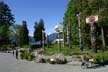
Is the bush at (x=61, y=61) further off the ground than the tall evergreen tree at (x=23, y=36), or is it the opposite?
the tall evergreen tree at (x=23, y=36)

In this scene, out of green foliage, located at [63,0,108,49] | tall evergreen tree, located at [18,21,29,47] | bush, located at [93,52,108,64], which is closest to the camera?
bush, located at [93,52,108,64]

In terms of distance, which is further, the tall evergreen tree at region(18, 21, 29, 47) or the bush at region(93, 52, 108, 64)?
the tall evergreen tree at region(18, 21, 29, 47)

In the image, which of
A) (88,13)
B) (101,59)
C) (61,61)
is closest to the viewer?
(101,59)

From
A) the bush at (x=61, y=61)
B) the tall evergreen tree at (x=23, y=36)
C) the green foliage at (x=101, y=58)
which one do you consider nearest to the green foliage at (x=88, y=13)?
the bush at (x=61, y=61)

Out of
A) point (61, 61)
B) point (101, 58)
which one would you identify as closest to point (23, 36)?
point (61, 61)

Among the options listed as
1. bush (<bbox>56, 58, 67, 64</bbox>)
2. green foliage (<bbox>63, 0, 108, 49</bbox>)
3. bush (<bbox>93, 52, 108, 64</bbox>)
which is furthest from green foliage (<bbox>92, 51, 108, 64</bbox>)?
green foliage (<bbox>63, 0, 108, 49</bbox>)

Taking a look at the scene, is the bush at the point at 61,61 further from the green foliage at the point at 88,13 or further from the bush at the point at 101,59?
the green foliage at the point at 88,13

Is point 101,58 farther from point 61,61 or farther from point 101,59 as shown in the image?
point 61,61

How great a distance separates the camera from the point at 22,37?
11144 cm

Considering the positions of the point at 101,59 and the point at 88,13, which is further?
the point at 88,13

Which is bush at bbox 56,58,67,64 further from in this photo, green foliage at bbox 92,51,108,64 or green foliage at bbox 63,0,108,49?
green foliage at bbox 63,0,108,49

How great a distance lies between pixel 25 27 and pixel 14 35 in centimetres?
866

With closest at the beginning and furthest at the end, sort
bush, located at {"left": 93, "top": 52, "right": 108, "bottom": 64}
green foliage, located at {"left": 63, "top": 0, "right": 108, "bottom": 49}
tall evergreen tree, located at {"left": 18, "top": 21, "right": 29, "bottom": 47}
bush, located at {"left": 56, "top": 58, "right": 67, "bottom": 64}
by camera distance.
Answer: bush, located at {"left": 93, "top": 52, "right": 108, "bottom": 64} < bush, located at {"left": 56, "top": 58, "right": 67, "bottom": 64} < green foliage, located at {"left": 63, "top": 0, "right": 108, "bottom": 49} < tall evergreen tree, located at {"left": 18, "top": 21, "right": 29, "bottom": 47}

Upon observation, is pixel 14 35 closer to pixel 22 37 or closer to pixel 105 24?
pixel 22 37
